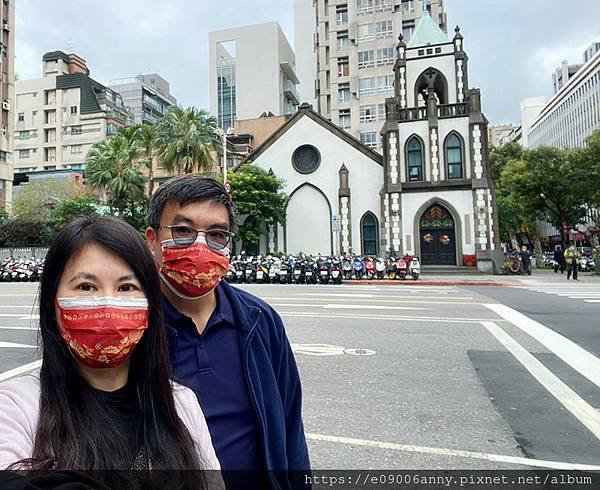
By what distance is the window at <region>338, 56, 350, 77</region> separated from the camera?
49872 mm

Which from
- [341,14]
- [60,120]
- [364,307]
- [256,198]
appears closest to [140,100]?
[60,120]

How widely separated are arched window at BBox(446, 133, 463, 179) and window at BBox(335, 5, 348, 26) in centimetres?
3062

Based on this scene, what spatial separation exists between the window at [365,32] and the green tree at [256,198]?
28.4 metres

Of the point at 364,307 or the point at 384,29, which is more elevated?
the point at 384,29

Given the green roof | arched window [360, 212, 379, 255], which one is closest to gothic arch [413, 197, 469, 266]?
arched window [360, 212, 379, 255]

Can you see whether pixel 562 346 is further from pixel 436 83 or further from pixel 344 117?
pixel 344 117

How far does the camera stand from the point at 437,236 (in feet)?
86.9

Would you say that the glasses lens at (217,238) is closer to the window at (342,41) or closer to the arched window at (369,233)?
the arched window at (369,233)

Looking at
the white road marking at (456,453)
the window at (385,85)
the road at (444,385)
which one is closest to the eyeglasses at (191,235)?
the road at (444,385)

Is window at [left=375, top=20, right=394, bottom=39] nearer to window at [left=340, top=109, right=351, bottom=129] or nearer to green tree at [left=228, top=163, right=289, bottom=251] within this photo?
window at [left=340, top=109, right=351, bottom=129]

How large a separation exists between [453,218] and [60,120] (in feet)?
183

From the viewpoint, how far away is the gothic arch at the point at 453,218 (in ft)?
85.1

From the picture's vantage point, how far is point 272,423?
1.68m

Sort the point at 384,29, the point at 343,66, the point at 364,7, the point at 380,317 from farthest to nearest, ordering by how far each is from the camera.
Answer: the point at 343,66
the point at 364,7
the point at 384,29
the point at 380,317
